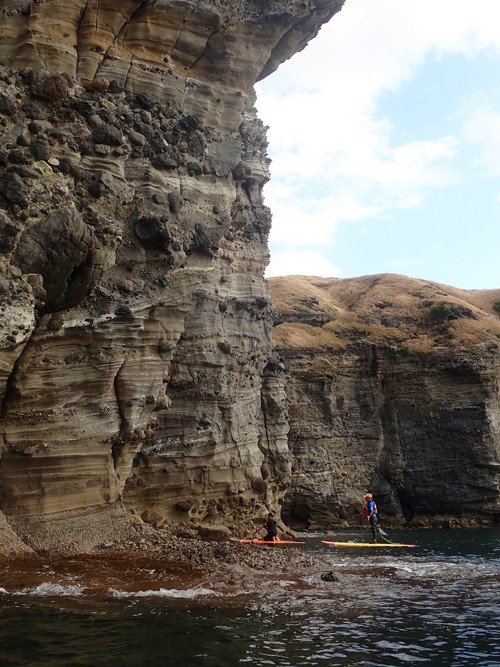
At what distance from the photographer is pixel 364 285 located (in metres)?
74.4

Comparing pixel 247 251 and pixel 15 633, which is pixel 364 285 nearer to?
pixel 247 251

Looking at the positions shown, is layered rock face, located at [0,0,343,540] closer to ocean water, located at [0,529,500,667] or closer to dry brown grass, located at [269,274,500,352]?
ocean water, located at [0,529,500,667]

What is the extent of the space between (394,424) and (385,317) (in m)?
12.4

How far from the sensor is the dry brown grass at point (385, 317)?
5200 cm

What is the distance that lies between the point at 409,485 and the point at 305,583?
3436cm

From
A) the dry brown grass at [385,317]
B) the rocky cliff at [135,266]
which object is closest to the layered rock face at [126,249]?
the rocky cliff at [135,266]

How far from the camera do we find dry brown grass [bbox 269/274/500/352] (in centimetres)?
5200

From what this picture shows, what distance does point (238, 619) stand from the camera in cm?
1183

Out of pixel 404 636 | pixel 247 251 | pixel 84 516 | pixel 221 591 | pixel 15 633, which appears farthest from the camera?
pixel 247 251

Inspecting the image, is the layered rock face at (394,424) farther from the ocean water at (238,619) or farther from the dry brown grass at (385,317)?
the ocean water at (238,619)

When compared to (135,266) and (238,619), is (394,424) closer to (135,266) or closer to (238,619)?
(135,266)

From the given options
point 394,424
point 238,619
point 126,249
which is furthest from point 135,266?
point 394,424

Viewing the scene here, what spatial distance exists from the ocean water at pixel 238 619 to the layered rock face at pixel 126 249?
461 centimetres

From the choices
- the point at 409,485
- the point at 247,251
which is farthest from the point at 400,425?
the point at 247,251
